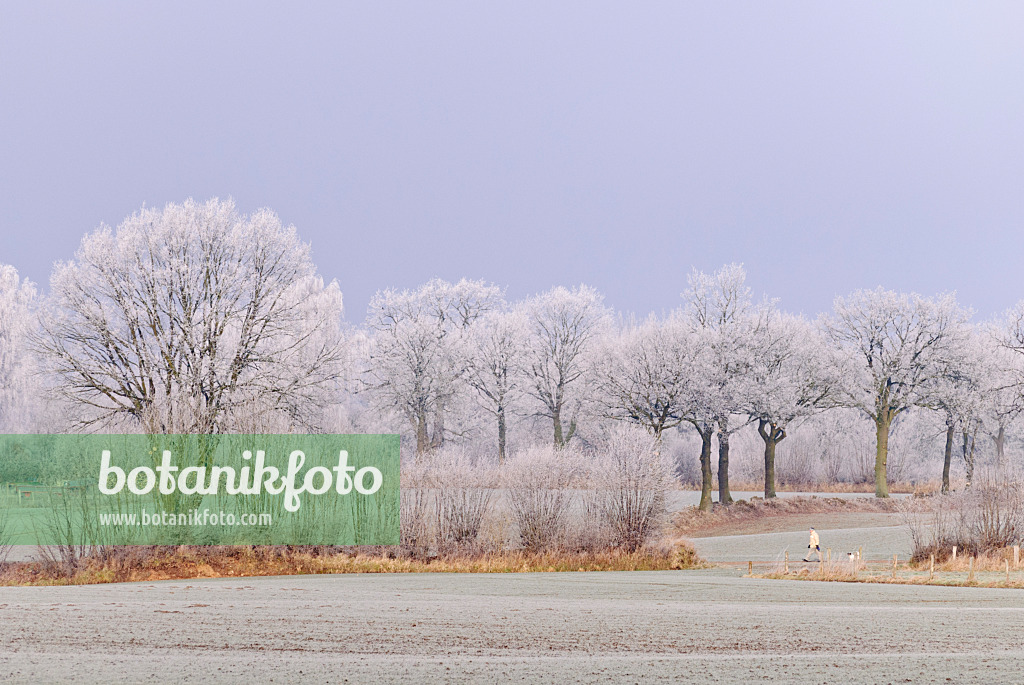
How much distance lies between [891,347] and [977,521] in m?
29.8

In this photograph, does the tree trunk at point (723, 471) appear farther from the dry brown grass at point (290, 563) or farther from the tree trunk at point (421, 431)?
the tree trunk at point (421, 431)

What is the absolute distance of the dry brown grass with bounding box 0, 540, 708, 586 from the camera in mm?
27906

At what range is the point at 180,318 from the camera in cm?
4041

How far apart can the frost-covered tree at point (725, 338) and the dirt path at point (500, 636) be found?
105ft

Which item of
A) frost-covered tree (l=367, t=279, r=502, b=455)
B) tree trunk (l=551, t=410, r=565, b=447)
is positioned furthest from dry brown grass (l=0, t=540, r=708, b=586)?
frost-covered tree (l=367, t=279, r=502, b=455)

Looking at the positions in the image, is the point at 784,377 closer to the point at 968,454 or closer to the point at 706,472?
the point at 706,472

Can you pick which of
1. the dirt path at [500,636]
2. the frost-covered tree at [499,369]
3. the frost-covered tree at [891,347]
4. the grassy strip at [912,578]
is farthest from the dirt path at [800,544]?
the frost-covered tree at [499,369]

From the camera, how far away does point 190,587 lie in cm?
2211

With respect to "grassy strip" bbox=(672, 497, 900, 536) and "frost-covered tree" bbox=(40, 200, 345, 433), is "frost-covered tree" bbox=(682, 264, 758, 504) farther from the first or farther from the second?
"frost-covered tree" bbox=(40, 200, 345, 433)

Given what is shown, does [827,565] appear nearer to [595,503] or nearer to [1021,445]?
[595,503]

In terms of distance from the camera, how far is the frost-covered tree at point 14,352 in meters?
56.3

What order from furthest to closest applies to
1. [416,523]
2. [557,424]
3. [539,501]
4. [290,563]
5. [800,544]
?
[557,424] < [800,544] < [539,501] < [416,523] < [290,563]

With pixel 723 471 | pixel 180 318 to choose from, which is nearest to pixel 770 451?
pixel 723 471

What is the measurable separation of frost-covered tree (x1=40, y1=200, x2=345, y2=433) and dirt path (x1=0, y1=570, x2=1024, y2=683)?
65.0 feet
